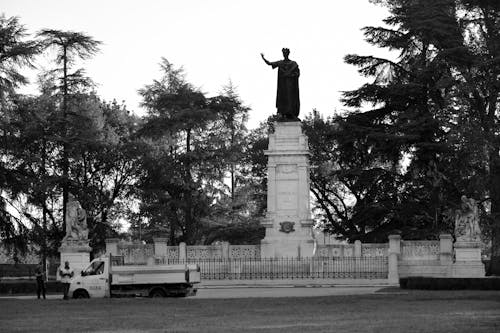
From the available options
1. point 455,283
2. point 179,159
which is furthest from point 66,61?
point 455,283

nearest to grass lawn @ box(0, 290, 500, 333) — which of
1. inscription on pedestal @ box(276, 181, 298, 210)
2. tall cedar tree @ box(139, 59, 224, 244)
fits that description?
inscription on pedestal @ box(276, 181, 298, 210)

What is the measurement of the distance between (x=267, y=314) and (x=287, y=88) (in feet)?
91.5

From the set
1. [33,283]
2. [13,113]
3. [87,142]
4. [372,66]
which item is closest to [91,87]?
[87,142]

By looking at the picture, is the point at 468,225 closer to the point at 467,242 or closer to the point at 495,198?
the point at 467,242

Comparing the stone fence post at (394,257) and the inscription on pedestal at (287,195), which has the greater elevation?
the inscription on pedestal at (287,195)

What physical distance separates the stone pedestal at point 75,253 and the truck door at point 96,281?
9.19 meters

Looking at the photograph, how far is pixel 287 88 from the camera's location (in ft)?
166

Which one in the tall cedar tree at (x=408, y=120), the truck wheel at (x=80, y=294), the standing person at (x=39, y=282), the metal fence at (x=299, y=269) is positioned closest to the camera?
the truck wheel at (x=80, y=294)

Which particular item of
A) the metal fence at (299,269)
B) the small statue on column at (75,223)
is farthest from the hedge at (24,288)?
the metal fence at (299,269)

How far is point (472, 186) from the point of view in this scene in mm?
47375

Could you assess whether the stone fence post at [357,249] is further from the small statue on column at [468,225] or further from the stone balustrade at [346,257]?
the small statue on column at [468,225]

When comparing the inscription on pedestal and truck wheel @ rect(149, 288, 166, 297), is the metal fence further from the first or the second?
truck wheel @ rect(149, 288, 166, 297)

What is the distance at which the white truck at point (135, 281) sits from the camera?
3316cm

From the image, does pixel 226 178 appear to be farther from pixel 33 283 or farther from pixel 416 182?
pixel 33 283
